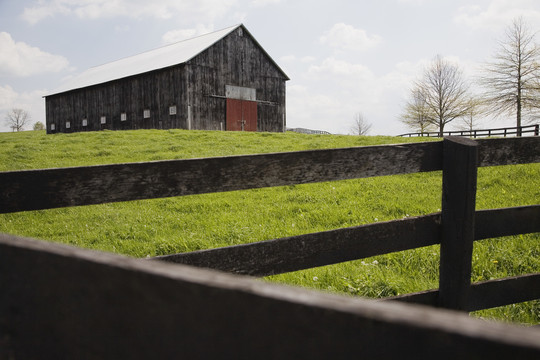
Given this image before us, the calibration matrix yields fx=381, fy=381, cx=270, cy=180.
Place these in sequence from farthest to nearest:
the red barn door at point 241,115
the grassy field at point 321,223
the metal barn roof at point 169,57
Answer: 1. the red barn door at point 241,115
2. the metal barn roof at point 169,57
3. the grassy field at point 321,223

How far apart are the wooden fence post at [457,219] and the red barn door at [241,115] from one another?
23234mm

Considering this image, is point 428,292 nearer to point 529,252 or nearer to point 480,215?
point 480,215

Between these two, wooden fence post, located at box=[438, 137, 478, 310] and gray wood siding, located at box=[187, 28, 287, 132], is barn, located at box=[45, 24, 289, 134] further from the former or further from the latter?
wooden fence post, located at box=[438, 137, 478, 310]

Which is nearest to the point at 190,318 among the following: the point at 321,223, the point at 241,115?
the point at 321,223

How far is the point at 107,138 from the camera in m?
17.0

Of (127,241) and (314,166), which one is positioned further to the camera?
(127,241)

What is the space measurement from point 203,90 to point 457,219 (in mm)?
23026

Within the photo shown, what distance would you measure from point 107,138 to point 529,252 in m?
16.5

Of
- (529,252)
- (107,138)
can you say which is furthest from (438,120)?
→ (529,252)

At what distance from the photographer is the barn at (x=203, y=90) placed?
23875 mm

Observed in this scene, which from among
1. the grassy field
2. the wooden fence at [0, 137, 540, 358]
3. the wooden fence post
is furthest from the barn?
the wooden fence at [0, 137, 540, 358]

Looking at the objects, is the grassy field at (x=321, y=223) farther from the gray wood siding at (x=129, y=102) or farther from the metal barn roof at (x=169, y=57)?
the metal barn roof at (x=169, y=57)

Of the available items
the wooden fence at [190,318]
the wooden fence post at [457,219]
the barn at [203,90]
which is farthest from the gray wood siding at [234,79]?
the wooden fence at [190,318]

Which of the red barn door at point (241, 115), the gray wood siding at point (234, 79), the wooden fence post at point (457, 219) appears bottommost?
the wooden fence post at point (457, 219)
